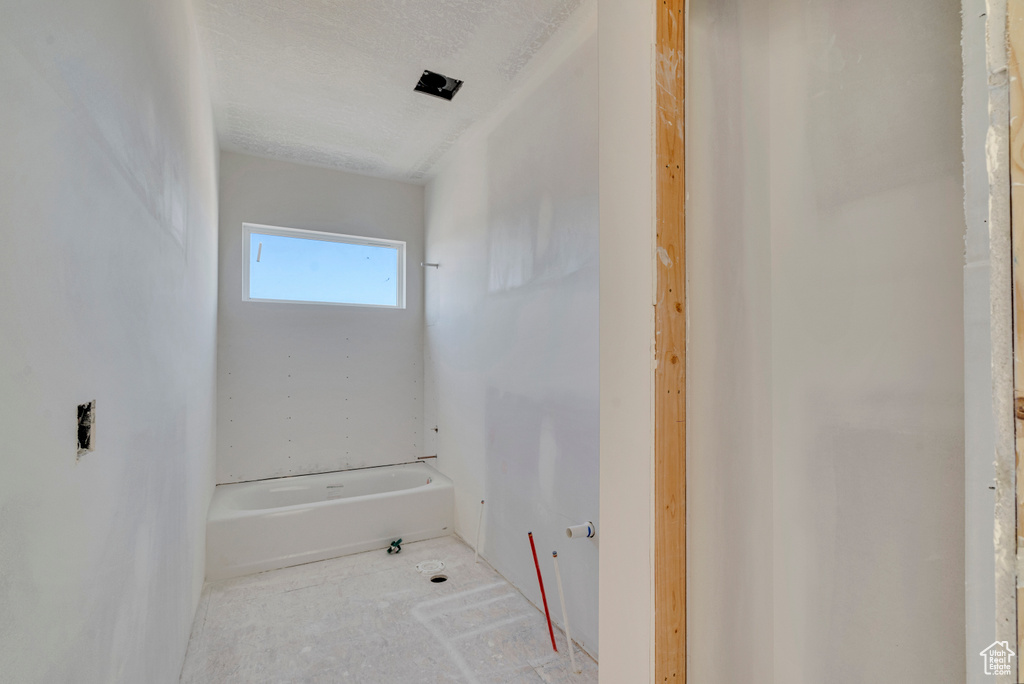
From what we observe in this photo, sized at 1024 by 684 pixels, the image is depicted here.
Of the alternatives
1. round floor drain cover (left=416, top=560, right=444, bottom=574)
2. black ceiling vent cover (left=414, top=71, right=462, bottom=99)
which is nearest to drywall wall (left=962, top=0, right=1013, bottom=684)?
black ceiling vent cover (left=414, top=71, right=462, bottom=99)

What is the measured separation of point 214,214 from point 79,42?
2.36 meters

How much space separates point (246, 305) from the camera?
3389 millimetres

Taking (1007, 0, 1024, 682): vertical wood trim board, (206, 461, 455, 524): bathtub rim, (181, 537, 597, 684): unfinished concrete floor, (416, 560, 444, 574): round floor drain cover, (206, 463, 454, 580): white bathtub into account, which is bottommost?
(416, 560, 444, 574): round floor drain cover

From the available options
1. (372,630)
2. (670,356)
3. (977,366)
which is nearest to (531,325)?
(670,356)

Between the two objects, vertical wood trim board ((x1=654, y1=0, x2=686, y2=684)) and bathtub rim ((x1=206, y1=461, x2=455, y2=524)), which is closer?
vertical wood trim board ((x1=654, y1=0, x2=686, y2=684))

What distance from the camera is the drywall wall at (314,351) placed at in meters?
3.33

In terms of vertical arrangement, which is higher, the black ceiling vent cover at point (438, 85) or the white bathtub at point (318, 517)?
the black ceiling vent cover at point (438, 85)

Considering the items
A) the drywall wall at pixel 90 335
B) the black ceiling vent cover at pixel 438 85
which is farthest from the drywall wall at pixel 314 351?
the drywall wall at pixel 90 335

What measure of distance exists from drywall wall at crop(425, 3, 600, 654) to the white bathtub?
0.91 ft

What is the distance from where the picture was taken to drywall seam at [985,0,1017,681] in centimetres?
52

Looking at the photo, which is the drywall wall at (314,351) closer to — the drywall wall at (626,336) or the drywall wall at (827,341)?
the drywall wall at (626,336)

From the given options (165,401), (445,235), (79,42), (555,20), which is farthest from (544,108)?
(165,401)

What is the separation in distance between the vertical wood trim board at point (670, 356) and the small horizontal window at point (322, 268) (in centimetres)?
321

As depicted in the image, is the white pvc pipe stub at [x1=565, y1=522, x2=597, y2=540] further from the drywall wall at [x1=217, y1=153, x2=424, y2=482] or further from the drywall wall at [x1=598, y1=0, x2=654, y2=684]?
the drywall wall at [x1=217, y1=153, x2=424, y2=482]
